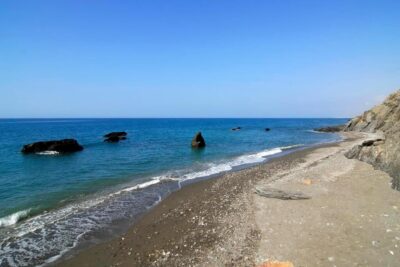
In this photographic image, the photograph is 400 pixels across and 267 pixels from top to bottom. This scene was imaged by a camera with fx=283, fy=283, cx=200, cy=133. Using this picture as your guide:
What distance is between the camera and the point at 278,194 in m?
15.6

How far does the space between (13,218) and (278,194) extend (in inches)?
566

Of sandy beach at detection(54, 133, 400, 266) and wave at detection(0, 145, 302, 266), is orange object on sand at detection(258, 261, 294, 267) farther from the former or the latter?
wave at detection(0, 145, 302, 266)

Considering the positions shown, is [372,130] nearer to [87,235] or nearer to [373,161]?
[373,161]

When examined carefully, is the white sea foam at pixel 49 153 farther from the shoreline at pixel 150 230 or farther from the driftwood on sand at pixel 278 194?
the driftwood on sand at pixel 278 194

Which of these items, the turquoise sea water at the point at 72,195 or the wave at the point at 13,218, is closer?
the turquoise sea water at the point at 72,195

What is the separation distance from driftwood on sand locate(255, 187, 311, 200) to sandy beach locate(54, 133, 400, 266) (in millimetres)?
359

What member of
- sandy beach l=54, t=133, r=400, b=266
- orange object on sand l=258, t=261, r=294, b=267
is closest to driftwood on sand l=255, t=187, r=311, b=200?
sandy beach l=54, t=133, r=400, b=266

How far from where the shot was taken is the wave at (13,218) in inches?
576

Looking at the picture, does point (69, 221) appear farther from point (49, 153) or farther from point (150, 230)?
point (49, 153)

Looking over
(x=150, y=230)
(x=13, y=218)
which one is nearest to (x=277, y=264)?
(x=150, y=230)

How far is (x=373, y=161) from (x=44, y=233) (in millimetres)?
22885

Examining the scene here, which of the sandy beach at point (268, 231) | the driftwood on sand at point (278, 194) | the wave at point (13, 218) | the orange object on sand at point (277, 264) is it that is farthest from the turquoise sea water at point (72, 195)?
the orange object on sand at point (277, 264)

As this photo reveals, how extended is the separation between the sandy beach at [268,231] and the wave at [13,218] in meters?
5.94

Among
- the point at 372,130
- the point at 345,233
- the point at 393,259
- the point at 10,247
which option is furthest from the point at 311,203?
the point at 372,130
